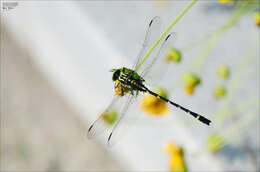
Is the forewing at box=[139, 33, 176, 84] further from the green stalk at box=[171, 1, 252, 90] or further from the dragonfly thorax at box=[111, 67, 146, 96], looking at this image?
the green stalk at box=[171, 1, 252, 90]

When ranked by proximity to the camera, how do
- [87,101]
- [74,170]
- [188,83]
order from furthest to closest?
[74,170], [87,101], [188,83]

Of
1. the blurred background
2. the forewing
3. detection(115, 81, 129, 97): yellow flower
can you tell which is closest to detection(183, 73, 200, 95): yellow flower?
the blurred background

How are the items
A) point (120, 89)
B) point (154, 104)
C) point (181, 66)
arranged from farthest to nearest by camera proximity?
1. point (181, 66)
2. point (154, 104)
3. point (120, 89)

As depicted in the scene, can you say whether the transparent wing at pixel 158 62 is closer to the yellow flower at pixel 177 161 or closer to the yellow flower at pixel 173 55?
the yellow flower at pixel 173 55

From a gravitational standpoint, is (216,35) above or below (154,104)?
above

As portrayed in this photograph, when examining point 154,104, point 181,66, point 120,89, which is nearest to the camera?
point 120,89

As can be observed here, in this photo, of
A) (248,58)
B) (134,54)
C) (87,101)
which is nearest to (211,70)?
(248,58)

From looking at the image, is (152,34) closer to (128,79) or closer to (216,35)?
(128,79)

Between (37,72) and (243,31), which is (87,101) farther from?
(243,31)

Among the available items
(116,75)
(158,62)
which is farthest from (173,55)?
(116,75)
